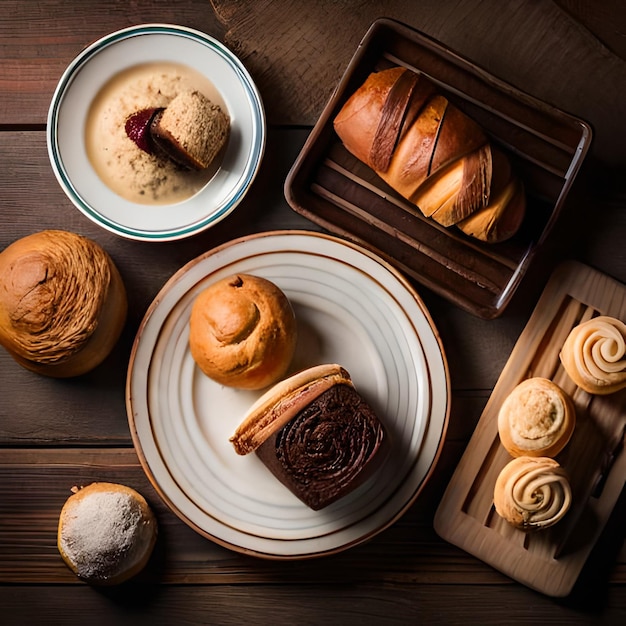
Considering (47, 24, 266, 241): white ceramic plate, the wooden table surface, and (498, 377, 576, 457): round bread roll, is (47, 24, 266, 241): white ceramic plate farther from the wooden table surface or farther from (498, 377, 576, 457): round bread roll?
(498, 377, 576, 457): round bread roll

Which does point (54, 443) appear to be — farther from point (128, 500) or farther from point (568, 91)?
point (568, 91)

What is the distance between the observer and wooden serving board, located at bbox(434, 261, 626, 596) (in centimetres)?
132

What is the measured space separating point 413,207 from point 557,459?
556 millimetres

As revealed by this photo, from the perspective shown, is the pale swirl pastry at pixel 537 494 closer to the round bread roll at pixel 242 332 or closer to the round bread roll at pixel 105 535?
the round bread roll at pixel 242 332

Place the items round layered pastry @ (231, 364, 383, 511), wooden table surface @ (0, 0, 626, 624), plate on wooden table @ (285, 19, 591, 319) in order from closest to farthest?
round layered pastry @ (231, 364, 383, 511)
plate on wooden table @ (285, 19, 591, 319)
wooden table surface @ (0, 0, 626, 624)

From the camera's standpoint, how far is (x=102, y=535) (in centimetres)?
126

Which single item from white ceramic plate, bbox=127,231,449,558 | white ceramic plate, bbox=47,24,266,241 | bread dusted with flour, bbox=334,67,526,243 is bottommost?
white ceramic plate, bbox=127,231,449,558

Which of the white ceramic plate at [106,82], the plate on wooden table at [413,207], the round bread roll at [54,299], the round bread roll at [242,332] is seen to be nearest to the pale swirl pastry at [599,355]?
the plate on wooden table at [413,207]

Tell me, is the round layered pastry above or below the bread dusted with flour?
below

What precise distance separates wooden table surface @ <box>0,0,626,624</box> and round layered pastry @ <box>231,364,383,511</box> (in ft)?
0.87

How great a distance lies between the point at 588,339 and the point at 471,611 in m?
0.59

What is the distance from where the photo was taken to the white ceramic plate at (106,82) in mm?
1319

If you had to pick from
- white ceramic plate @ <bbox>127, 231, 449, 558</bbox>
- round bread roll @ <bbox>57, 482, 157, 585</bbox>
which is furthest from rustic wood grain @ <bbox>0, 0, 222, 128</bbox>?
round bread roll @ <bbox>57, 482, 157, 585</bbox>

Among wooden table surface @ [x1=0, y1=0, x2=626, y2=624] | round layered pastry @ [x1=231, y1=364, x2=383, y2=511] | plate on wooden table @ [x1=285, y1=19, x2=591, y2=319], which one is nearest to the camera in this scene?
round layered pastry @ [x1=231, y1=364, x2=383, y2=511]
